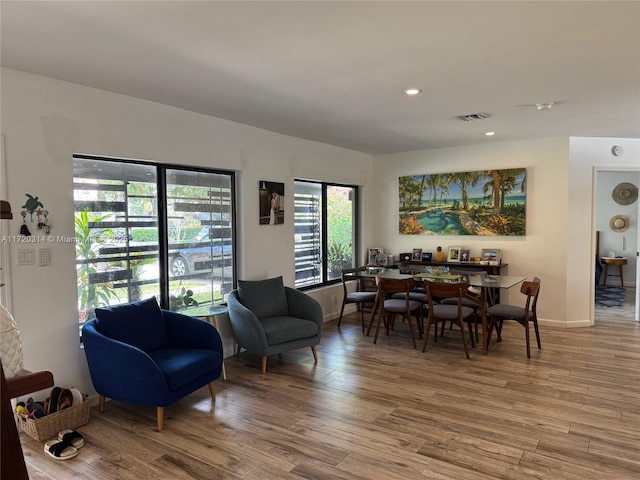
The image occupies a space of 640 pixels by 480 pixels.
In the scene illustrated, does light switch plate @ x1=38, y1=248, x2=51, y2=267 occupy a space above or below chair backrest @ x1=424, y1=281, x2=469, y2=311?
above

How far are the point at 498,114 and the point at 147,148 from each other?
3.41 metres

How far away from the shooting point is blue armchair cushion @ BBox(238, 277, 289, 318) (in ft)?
15.1

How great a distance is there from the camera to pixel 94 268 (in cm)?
367

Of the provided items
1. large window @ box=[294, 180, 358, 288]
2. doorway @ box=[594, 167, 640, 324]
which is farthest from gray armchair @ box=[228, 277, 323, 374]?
doorway @ box=[594, 167, 640, 324]

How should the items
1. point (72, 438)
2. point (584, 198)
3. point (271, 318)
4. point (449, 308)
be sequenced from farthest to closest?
point (584, 198) < point (449, 308) < point (271, 318) < point (72, 438)

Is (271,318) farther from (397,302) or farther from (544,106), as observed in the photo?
(544,106)

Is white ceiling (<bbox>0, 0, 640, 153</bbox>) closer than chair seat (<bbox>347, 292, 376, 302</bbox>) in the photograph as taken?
Yes

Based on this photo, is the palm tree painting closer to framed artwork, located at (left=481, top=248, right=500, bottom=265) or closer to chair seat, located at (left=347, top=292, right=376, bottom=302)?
framed artwork, located at (left=481, top=248, right=500, bottom=265)

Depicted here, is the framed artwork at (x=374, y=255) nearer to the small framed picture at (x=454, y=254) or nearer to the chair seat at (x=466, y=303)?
the small framed picture at (x=454, y=254)

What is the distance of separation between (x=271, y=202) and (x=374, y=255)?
2455mm

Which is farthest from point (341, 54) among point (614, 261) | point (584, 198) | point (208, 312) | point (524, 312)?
point (614, 261)

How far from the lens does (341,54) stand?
2.78m

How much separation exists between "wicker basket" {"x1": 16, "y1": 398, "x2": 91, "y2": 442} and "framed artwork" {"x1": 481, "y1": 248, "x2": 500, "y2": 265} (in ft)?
16.7

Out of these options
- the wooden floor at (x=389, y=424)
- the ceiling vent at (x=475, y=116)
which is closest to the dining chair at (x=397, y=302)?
the wooden floor at (x=389, y=424)
